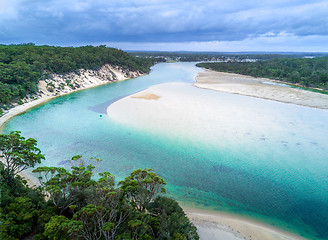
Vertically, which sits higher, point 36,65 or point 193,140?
point 36,65

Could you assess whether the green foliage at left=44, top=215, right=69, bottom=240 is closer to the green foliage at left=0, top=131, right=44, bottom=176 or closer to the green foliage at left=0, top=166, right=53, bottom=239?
the green foliage at left=0, top=166, right=53, bottom=239

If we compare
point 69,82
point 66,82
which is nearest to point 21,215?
point 66,82

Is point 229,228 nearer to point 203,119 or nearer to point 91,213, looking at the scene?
point 91,213

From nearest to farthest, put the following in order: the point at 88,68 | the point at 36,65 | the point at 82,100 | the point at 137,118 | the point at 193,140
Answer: the point at 193,140, the point at 137,118, the point at 82,100, the point at 36,65, the point at 88,68

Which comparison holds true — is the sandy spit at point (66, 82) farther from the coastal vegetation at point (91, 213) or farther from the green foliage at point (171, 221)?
the green foliage at point (171, 221)

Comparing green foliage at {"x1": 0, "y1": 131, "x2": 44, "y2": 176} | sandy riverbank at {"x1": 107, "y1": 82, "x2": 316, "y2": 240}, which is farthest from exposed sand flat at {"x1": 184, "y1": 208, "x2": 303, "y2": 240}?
green foliage at {"x1": 0, "y1": 131, "x2": 44, "y2": 176}

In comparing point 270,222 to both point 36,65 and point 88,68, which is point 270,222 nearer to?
point 36,65

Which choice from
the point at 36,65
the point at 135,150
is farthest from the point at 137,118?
the point at 36,65
